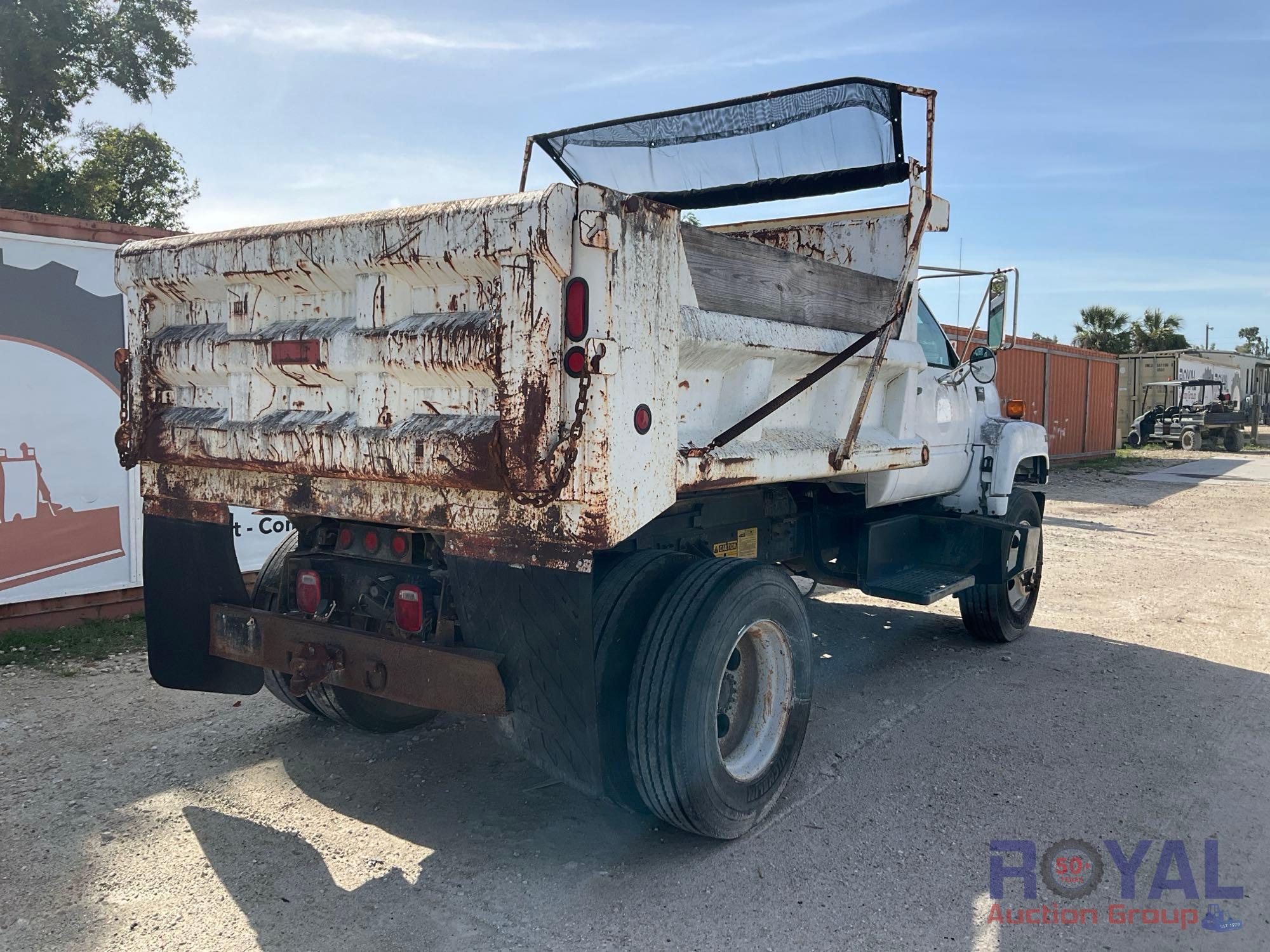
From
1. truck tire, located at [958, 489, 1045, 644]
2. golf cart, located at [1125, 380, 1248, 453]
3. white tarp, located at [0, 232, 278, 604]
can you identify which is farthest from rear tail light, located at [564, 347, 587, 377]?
golf cart, located at [1125, 380, 1248, 453]

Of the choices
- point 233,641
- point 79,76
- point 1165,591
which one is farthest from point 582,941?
point 79,76

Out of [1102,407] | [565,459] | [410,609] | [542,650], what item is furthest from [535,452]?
[1102,407]

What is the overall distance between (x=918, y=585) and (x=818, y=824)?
69.0 inches

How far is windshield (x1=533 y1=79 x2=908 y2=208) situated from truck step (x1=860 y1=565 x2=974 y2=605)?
2094mm

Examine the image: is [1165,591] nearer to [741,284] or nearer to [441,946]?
[741,284]

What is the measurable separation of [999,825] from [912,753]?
74cm

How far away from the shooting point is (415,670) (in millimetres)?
3189

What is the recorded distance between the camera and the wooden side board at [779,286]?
10.7ft

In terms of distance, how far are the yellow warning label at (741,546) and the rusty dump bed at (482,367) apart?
0.59m

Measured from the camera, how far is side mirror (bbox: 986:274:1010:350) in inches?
197

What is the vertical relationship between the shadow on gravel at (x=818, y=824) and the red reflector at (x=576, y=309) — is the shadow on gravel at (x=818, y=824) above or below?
below

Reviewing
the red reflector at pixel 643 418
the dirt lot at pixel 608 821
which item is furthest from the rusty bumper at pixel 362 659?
the red reflector at pixel 643 418

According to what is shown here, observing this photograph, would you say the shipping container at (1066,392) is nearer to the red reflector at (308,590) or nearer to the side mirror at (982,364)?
the side mirror at (982,364)

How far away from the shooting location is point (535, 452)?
2.78m
